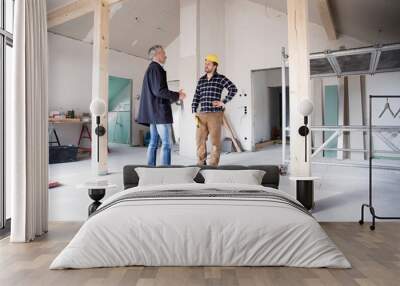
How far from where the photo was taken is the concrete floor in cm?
372

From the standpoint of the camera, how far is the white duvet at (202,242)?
2361 mm

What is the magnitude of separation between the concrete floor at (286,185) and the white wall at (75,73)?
0.37 metres

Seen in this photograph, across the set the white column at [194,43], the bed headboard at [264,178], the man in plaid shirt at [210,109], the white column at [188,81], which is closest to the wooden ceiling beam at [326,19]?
the white column at [194,43]

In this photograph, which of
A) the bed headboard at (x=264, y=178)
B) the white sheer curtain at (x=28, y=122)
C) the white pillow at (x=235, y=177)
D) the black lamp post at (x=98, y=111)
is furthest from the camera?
the black lamp post at (x=98, y=111)

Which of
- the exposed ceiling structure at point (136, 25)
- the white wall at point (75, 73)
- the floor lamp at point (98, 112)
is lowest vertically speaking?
the floor lamp at point (98, 112)

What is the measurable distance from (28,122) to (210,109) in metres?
1.73

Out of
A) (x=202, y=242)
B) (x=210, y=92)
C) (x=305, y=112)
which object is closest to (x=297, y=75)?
(x=305, y=112)

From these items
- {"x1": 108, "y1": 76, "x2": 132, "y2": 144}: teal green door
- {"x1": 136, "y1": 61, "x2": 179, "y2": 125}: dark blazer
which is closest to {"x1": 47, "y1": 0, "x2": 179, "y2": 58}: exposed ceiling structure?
{"x1": 136, "y1": 61, "x2": 179, "y2": 125}: dark blazer

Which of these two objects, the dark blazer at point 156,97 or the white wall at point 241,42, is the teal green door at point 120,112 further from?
the white wall at point 241,42

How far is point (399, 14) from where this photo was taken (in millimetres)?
4418

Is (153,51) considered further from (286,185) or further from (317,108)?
(317,108)

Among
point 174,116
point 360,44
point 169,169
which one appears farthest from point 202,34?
point 360,44

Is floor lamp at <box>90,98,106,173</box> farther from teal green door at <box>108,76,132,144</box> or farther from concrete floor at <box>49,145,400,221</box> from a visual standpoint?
concrete floor at <box>49,145,400,221</box>

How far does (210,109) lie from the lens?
3.77m
